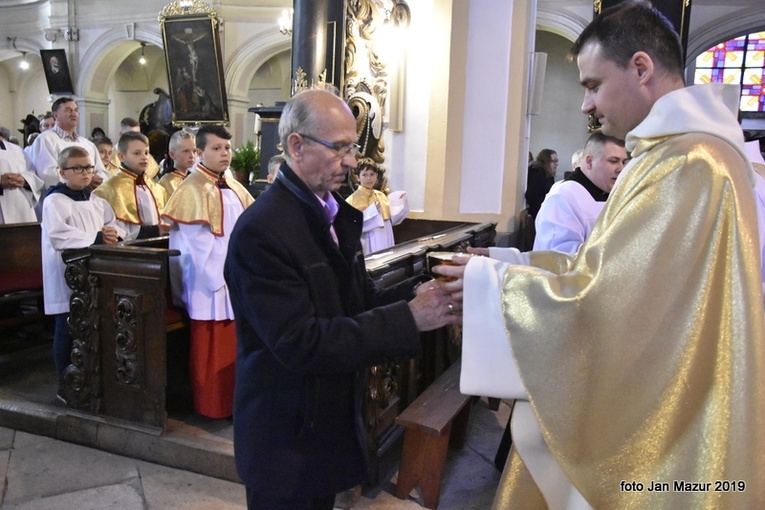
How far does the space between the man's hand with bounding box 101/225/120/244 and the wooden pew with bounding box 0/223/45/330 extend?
46.5 inches

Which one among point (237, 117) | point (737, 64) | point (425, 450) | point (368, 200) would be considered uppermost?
point (737, 64)

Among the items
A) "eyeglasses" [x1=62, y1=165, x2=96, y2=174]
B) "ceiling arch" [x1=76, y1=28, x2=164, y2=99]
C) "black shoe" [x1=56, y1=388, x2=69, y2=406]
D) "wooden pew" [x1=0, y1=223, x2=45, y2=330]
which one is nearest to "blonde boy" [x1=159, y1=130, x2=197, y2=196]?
"eyeglasses" [x1=62, y1=165, x2=96, y2=174]

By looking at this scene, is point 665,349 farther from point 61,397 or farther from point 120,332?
point 61,397

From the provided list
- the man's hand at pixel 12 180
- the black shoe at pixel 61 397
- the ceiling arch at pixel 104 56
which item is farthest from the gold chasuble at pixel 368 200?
the ceiling arch at pixel 104 56

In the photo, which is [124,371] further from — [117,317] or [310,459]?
[310,459]

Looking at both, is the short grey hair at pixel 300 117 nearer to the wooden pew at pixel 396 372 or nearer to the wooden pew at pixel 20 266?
the wooden pew at pixel 396 372

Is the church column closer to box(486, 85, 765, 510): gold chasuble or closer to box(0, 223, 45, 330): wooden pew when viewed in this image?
box(0, 223, 45, 330): wooden pew

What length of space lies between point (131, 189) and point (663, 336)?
4.20 meters

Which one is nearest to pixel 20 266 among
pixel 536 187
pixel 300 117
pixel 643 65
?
pixel 300 117

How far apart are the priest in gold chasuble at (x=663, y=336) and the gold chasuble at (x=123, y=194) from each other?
386cm

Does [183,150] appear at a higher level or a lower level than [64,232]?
higher

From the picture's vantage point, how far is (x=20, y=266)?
480 centimetres

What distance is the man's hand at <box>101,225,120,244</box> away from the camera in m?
3.85

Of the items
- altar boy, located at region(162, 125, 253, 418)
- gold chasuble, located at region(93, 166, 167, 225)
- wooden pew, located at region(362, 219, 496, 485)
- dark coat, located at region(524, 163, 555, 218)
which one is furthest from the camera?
dark coat, located at region(524, 163, 555, 218)
